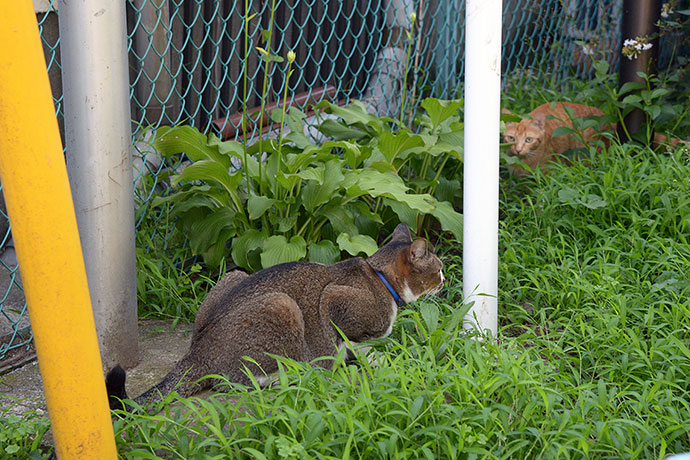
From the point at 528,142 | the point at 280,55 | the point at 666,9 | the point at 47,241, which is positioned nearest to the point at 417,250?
the point at 47,241

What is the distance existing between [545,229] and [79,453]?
2.57 m

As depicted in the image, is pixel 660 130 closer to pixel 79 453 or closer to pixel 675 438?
pixel 675 438

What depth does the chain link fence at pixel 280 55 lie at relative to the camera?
3.43 metres

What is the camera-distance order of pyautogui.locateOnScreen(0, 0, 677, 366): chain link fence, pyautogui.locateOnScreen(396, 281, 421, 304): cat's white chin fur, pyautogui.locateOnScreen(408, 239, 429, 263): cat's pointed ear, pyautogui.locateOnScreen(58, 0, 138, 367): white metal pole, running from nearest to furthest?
pyautogui.locateOnScreen(58, 0, 138, 367): white metal pole, pyautogui.locateOnScreen(408, 239, 429, 263): cat's pointed ear, pyautogui.locateOnScreen(396, 281, 421, 304): cat's white chin fur, pyautogui.locateOnScreen(0, 0, 677, 366): chain link fence

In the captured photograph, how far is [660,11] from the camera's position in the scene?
14.3 ft

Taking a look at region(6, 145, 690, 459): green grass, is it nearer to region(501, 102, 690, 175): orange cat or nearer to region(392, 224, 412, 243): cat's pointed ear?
region(392, 224, 412, 243): cat's pointed ear

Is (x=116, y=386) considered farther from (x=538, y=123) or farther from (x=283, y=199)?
(x=538, y=123)

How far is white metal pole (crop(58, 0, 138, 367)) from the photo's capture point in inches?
90.6

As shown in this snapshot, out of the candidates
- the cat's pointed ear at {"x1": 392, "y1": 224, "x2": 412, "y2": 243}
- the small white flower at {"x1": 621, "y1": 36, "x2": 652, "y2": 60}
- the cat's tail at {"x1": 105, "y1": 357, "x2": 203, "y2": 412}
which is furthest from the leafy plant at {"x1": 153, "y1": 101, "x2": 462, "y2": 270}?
the small white flower at {"x1": 621, "y1": 36, "x2": 652, "y2": 60}

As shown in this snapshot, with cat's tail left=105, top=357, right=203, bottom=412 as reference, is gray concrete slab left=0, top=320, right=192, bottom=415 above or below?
below

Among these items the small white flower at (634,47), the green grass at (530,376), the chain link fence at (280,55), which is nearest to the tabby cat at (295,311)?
the green grass at (530,376)

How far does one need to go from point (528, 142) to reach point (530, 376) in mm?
2381

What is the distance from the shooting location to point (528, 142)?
14.1ft

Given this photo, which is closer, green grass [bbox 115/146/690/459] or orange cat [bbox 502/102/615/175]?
green grass [bbox 115/146/690/459]
